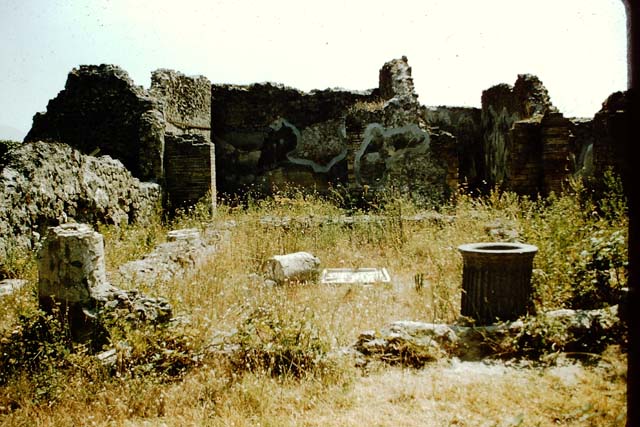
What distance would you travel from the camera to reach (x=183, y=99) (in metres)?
12.0

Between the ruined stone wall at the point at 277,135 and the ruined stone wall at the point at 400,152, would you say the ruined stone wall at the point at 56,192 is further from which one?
the ruined stone wall at the point at 277,135

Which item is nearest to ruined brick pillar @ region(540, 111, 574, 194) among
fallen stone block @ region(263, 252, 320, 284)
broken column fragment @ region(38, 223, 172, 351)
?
fallen stone block @ region(263, 252, 320, 284)

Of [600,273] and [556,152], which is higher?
[556,152]

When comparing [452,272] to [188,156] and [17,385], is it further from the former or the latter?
[188,156]

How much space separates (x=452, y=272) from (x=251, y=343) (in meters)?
2.80

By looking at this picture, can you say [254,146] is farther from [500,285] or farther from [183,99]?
[500,285]

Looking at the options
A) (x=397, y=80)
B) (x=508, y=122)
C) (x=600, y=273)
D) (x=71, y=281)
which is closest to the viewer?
(x=71, y=281)

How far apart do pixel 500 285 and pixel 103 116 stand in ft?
29.7

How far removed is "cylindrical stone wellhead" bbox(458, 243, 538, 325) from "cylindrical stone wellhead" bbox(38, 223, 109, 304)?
3.03 m

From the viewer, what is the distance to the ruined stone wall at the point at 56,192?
5160 millimetres

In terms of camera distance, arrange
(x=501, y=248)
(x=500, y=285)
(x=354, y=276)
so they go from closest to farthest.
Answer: (x=500, y=285), (x=501, y=248), (x=354, y=276)

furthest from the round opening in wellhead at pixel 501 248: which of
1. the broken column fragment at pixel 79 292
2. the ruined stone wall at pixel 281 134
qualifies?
the ruined stone wall at pixel 281 134

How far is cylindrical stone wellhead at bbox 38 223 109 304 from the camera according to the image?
342 centimetres

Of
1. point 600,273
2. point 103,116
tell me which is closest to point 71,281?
point 600,273
